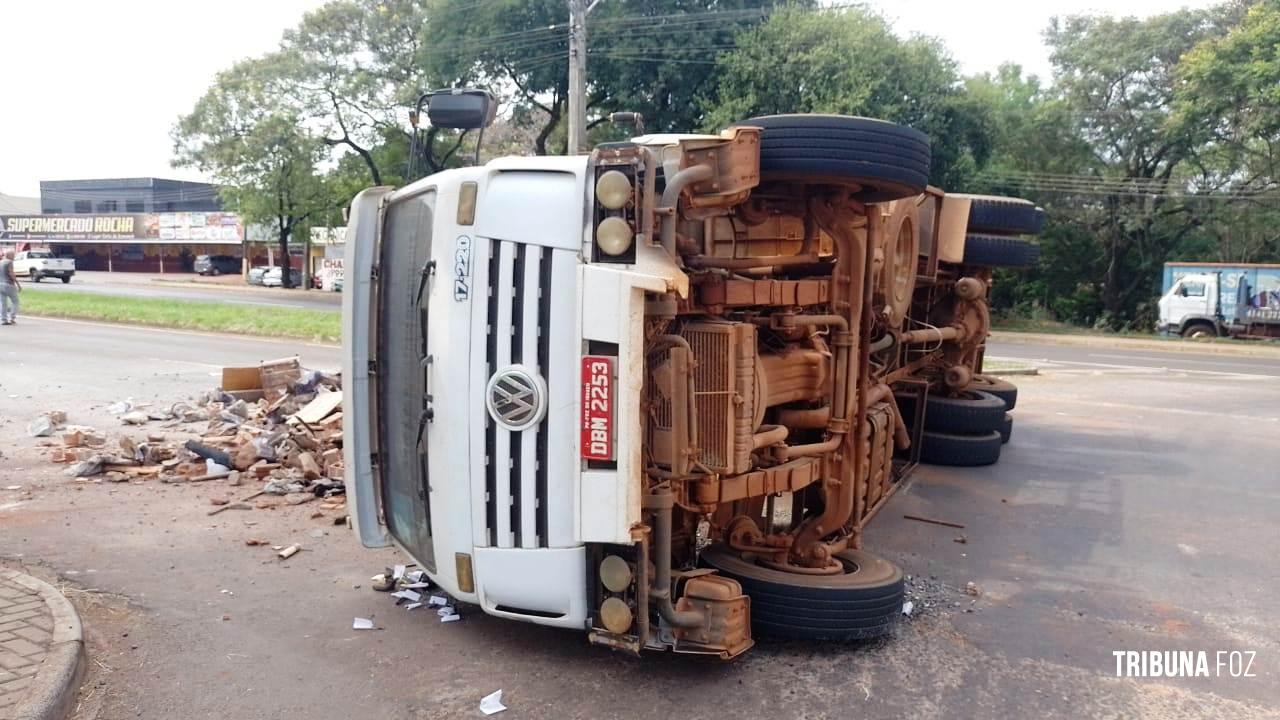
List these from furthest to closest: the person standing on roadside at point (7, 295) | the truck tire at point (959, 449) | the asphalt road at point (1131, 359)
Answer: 1. the person standing on roadside at point (7, 295)
2. the asphalt road at point (1131, 359)
3. the truck tire at point (959, 449)

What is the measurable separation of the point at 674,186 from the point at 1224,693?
3.14 metres

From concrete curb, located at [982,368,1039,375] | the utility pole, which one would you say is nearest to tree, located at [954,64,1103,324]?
concrete curb, located at [982,368,1039,375]

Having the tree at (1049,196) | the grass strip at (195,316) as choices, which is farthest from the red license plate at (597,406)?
the tree at (1049,196)

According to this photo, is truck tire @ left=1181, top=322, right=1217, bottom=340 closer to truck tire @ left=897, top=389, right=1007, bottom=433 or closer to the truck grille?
truck tire @ left=897, top=389, right=1007, bottom=433

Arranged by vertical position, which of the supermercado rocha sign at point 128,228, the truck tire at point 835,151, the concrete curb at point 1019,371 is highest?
the supermercado rocha sign at point 128,228

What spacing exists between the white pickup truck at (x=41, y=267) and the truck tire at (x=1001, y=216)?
158ft

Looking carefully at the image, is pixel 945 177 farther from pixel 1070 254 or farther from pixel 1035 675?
pixel 1035 675

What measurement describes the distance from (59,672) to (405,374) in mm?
1785

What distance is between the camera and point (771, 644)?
4133 mm

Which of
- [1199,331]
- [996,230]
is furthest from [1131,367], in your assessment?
[1199,331]

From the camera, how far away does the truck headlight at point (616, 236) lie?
11.2 feet

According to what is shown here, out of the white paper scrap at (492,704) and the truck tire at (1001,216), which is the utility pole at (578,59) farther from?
the white paper scrap at (492,704)

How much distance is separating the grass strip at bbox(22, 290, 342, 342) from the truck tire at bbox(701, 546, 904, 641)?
15.6 meters

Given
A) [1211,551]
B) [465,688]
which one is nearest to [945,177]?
[1211,551]
